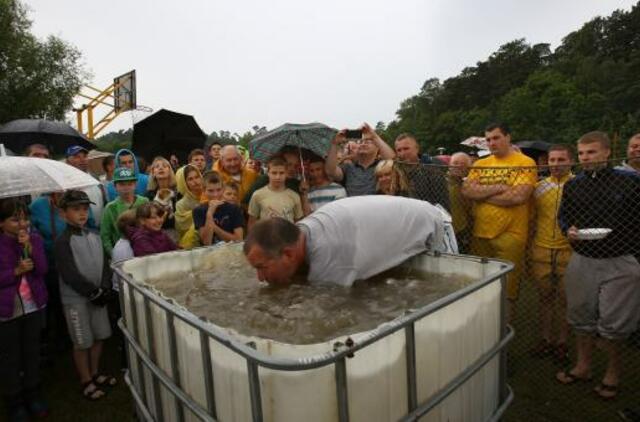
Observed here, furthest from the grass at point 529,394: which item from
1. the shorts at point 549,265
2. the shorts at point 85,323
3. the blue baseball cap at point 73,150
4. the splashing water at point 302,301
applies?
the blue baseball cap at point 73,150

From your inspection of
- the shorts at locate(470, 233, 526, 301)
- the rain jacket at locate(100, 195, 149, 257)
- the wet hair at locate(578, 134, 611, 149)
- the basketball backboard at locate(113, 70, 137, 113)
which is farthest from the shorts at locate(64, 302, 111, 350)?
the basketball backboard at locate(113, 70, 137, 113)

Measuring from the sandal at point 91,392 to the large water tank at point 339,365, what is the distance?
135 centimetres

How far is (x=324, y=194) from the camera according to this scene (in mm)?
5000

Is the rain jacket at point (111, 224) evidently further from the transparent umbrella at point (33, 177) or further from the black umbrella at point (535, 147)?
the black umbrella at point (535, 147)

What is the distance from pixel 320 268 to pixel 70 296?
102 inches

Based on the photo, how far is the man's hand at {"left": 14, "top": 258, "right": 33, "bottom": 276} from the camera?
11.7ft

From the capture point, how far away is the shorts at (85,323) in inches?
153

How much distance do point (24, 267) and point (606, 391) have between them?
16.1 ft

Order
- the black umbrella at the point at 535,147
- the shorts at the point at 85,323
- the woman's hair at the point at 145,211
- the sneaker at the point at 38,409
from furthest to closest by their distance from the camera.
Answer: the black umbrella at the point at 535,147 → the woman's hair at the point at 145,211 → the shorts at the point at 85,323 → the sneaker at the point at 38,409

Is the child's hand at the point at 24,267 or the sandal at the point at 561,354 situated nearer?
the child's hand at the point at 24,267

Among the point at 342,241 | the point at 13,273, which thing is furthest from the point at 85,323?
the point at 342,241

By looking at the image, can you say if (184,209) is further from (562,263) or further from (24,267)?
(562,263)

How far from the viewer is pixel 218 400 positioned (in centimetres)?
180

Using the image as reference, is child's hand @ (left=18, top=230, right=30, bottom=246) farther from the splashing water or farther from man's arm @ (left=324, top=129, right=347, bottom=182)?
man's arm @ (left=324, top=129, right=347, bottom=182)
